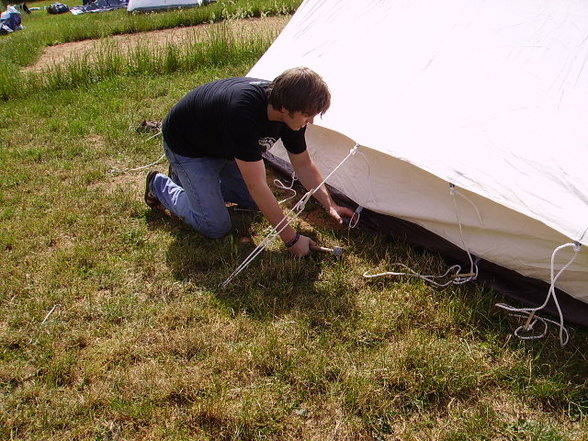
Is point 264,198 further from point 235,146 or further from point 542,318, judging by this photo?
point 542,318

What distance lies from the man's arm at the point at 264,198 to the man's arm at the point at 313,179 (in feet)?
1.12

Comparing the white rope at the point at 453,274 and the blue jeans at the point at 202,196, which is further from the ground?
the blue jeans at the point at 202,196

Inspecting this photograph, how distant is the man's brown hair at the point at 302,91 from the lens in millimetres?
2416

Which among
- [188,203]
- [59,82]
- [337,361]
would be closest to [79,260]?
[188,203]

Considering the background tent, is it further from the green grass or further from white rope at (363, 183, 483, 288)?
white rope at (363, 183, 483, 288)

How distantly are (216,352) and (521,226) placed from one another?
149cm

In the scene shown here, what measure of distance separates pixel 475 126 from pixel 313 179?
0.97 meters

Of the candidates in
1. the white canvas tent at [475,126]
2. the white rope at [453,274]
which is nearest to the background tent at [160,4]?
the white canvas tent at [475,126]

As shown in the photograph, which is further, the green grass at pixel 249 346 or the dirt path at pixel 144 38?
the dirt path at pixel 144 38

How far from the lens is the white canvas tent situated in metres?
2.32

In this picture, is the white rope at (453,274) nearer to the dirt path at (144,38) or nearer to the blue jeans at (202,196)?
the blue jeans at (202,196)

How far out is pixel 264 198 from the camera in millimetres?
2727

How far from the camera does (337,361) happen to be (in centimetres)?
231

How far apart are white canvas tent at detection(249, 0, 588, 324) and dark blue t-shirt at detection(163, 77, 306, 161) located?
1.41 ft
